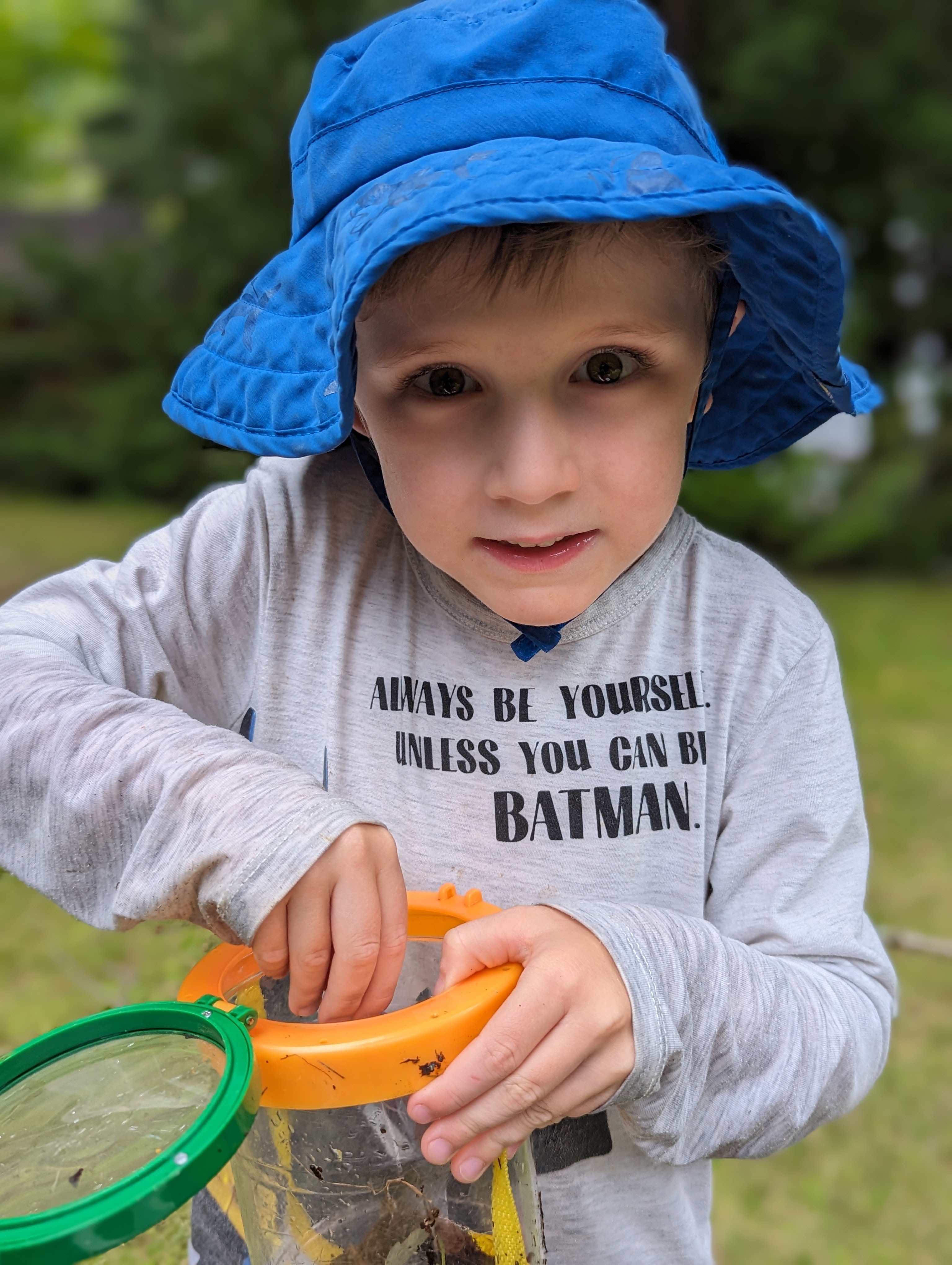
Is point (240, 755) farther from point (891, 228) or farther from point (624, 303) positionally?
point (891, 228)

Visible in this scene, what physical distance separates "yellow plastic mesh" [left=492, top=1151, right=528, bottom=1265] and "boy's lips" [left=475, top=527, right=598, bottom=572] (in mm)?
409

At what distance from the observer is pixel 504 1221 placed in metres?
0.73

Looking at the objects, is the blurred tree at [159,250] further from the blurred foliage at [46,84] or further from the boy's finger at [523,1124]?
the boy's finger at [523,1124]

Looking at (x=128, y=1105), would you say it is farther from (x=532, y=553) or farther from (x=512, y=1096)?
(x=532, y=553)

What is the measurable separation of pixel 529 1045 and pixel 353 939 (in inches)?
4.8

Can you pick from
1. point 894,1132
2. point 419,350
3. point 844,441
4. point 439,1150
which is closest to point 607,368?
point 419,350

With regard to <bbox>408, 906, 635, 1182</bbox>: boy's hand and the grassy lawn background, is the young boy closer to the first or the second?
<bbox>408, 906, 635, 1182</bbox>: boy's hand

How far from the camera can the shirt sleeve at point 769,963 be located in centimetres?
74

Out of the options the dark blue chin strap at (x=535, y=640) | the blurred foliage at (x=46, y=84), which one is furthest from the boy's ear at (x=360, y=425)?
the blurred foliage at (x=46, y=84)

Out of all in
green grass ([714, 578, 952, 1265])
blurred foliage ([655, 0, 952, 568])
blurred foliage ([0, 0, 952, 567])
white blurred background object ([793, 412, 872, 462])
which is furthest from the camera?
white blurred background object ([793, 412, 872, 462])

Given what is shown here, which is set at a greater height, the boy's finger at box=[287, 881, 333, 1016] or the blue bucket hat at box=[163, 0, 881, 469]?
the blue bucket hat at box=[163, 0, 881, 469]

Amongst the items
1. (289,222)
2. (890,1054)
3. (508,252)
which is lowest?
(890,1054)

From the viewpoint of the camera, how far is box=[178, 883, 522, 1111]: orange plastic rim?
62cm

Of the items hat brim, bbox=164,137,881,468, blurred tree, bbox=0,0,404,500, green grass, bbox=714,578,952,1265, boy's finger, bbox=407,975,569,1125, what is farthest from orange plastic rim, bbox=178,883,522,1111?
blurred tree, bbox=0,0,404,500
